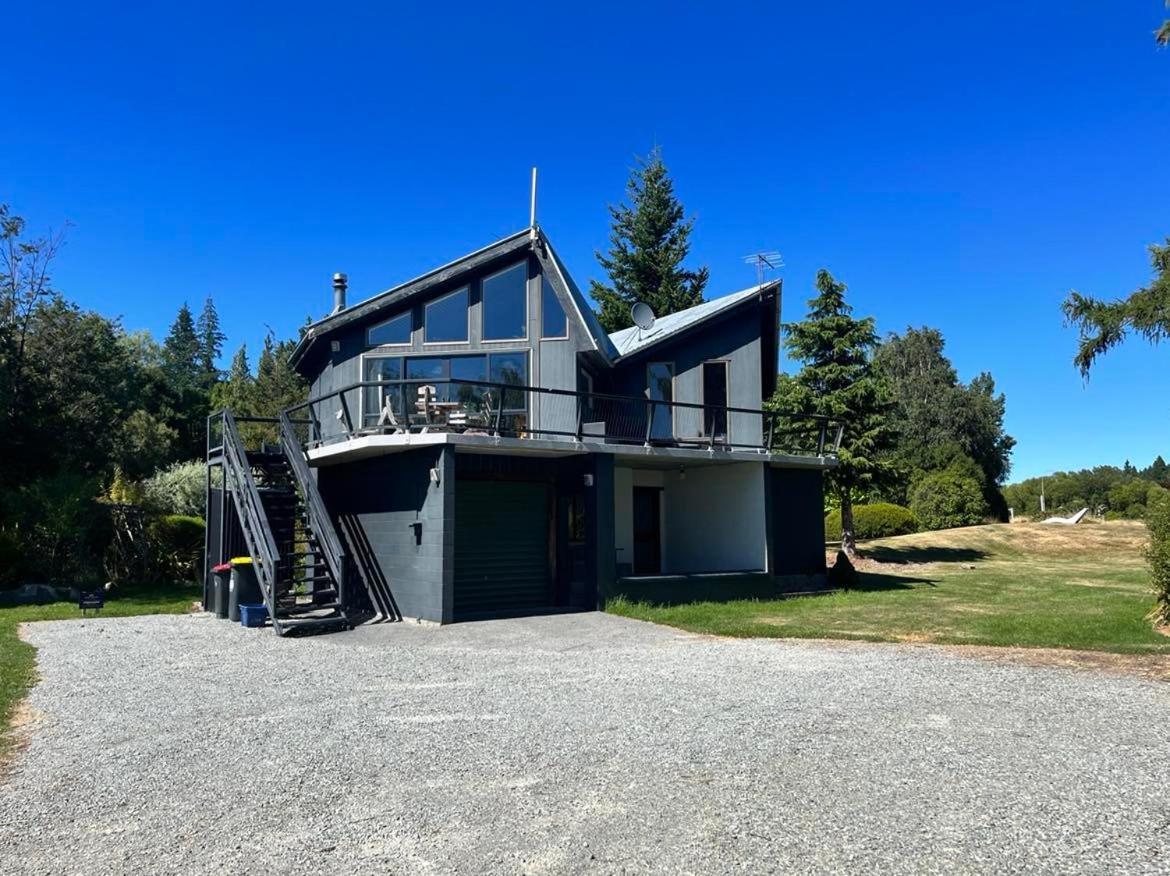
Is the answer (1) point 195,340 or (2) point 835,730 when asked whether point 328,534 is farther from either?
(1) point 195,340

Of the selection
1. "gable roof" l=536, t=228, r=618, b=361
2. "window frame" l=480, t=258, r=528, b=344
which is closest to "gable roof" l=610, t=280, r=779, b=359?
"gable roof" l=536, t=228, r=618, b=361

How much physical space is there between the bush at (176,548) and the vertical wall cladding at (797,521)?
15.8 metres

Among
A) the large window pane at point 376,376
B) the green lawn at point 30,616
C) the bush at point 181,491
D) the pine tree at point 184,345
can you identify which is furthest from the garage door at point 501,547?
the pine tree at point 184,345

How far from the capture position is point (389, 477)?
14805mm

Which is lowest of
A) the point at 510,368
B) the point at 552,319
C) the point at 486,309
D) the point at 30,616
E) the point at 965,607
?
the point at 30,616

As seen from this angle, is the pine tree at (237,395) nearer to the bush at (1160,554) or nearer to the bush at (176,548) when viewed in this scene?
the bush at (176,548)

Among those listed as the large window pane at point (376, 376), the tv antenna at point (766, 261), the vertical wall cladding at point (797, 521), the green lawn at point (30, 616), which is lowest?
the green lawn at point (30, 616)

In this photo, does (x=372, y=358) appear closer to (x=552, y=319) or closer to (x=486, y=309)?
(x=486, y=309)

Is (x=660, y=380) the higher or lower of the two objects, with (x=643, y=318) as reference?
lower

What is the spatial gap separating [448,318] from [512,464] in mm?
4378

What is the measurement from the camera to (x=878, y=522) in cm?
3466

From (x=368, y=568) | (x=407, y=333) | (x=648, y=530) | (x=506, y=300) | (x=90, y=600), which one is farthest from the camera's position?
(x=648, y=530)

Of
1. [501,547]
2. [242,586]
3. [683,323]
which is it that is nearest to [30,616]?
[242,586]

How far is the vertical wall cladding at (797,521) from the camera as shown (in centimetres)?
1831
